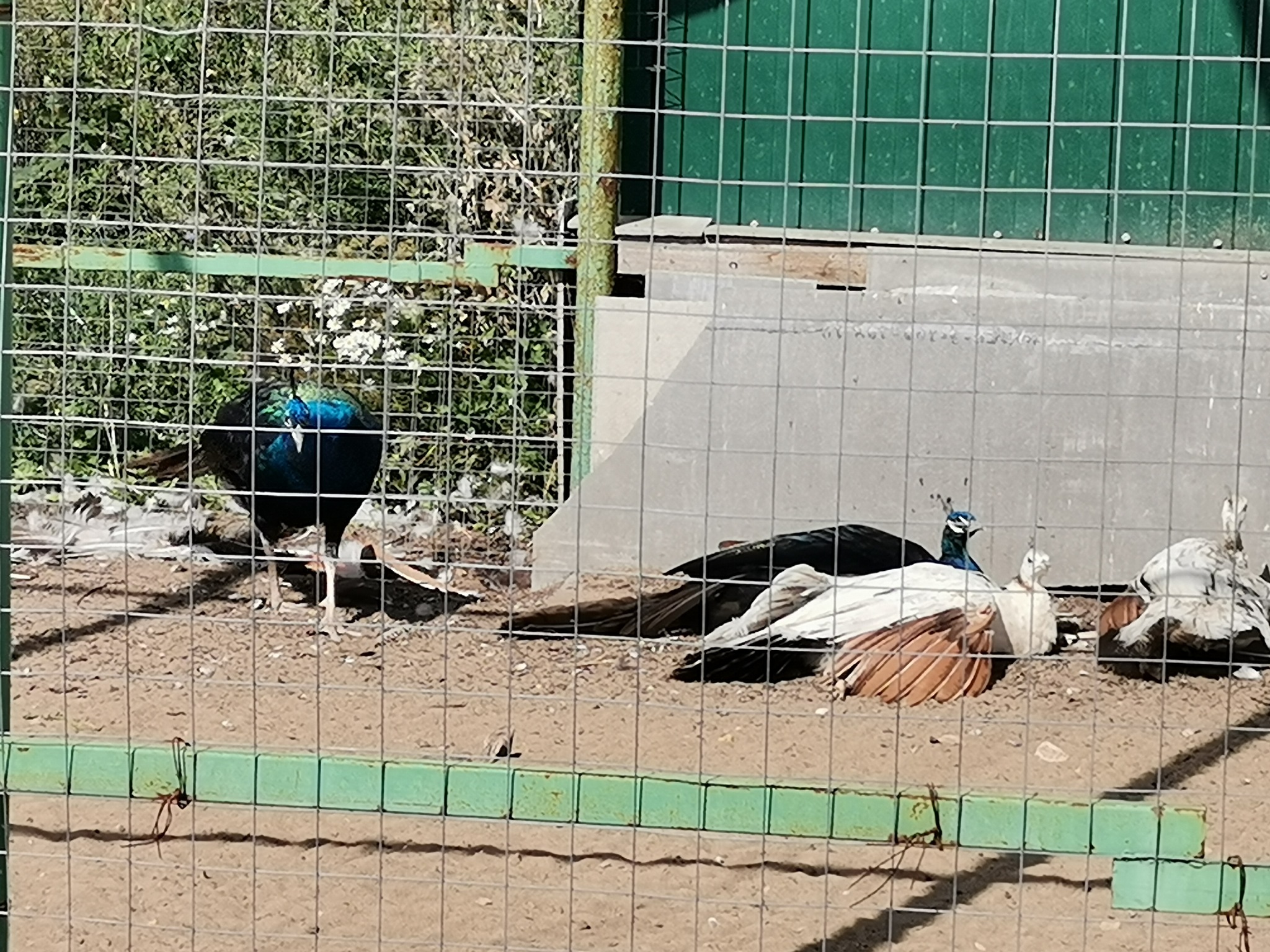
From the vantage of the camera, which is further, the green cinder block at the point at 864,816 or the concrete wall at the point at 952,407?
the concrete wall at the point at 952,407

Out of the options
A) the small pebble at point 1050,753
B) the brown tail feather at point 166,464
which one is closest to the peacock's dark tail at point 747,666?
the small pebble at point 1050,753

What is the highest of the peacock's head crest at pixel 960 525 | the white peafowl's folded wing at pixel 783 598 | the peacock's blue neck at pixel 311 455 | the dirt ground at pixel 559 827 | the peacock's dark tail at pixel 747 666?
the peacock's blue neck at pixel 311 455

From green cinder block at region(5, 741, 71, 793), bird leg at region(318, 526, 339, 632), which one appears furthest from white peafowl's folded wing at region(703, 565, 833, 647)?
green cinder block at region(5, 741, 71, 793)

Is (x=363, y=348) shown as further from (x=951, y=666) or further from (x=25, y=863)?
(x=25, y=863)

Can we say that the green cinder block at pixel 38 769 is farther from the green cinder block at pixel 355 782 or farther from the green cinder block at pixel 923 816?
A: the green cinder block at pixel 923 816

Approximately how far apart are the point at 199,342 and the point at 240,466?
3.24 ft

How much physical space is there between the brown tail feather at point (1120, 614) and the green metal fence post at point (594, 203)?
1.85 meters

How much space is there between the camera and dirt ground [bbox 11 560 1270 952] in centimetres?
390

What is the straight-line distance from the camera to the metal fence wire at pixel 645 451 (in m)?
4.28

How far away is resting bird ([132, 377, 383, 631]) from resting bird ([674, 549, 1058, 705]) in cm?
144

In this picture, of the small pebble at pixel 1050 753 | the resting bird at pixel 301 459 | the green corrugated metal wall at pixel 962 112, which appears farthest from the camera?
the green corrugated metal wall at pixel 962 112

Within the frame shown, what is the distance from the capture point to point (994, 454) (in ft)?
21.4

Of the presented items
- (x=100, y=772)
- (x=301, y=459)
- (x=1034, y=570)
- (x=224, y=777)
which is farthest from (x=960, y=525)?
(x=100, y=772)

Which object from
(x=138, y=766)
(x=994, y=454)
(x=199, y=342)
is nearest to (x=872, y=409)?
(x=994, y=454)
